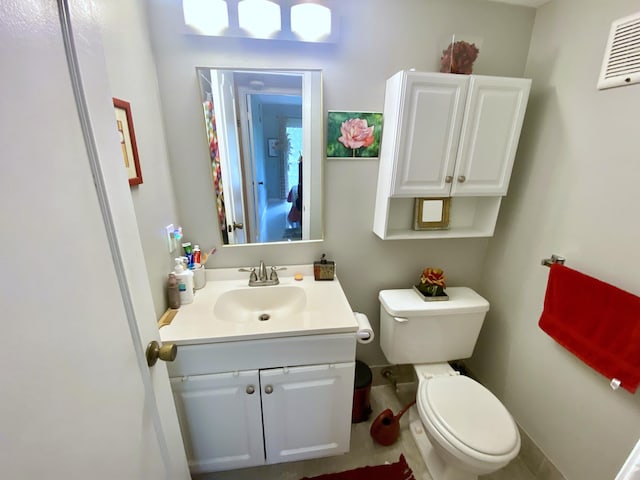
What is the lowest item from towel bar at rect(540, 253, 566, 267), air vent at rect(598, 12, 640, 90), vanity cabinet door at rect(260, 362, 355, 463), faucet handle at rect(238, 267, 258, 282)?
vanity cabinet door at rect(260, 362, 355, 463)

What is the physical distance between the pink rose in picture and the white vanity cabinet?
91 cm

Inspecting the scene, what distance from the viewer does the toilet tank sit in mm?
1401

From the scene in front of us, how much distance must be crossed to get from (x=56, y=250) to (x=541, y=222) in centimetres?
170

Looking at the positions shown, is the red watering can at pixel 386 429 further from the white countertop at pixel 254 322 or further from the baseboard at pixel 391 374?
the white countertop at pixel 254 322

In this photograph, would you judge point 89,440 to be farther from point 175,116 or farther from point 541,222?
point 541,222

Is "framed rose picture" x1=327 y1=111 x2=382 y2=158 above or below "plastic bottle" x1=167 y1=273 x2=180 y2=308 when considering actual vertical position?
above

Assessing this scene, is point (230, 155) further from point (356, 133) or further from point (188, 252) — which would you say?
point (356, 133)

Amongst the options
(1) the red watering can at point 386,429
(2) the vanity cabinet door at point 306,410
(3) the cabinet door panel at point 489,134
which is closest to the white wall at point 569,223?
(3) the cabinet door panel at point 489,134

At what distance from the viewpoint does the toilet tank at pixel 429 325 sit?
1.40 metres

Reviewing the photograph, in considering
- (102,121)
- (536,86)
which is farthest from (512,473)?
(102,121)

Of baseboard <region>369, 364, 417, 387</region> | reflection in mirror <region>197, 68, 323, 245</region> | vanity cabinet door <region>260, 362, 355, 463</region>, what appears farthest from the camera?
baseboard <region>369, 364, 417, 387</region>

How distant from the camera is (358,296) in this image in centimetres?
163

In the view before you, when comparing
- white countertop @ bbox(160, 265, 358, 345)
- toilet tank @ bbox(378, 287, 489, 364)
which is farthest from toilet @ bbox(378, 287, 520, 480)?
white countertop @ bbox(160, 265, 358, 345)

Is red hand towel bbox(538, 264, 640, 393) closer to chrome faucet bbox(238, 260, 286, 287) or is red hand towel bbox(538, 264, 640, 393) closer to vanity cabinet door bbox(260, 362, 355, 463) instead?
vanity cabinet door bbox(260, 362, 355, 463)
